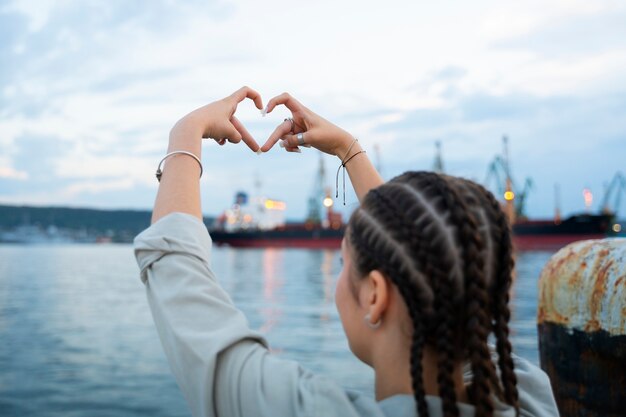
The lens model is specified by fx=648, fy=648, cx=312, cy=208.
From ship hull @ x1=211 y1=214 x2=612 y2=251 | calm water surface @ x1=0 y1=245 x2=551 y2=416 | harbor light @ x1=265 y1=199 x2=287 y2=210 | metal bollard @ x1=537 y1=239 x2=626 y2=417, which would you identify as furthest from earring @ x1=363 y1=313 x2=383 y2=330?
harbor light @ x1=265 y1=199 x2=287 y2=210

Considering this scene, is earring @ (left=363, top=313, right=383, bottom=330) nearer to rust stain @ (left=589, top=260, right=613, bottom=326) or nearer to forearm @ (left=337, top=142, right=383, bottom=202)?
forearm @ (left=337, top=142, right=383, bottom=202)

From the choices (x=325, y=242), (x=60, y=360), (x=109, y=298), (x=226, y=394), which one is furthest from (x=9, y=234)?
(x=226, y=394)

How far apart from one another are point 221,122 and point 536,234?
160 ft

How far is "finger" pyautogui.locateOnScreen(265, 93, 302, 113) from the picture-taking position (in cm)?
145

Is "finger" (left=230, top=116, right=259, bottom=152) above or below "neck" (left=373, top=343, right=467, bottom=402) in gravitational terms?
above

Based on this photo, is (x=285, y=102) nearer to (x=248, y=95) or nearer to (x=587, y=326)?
(x=248, y=95)

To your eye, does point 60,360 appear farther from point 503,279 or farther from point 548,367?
point 503,279

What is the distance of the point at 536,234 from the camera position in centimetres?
4722

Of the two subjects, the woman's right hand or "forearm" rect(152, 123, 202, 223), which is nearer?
A: "forearm" rect(152, 123, 202, 223)

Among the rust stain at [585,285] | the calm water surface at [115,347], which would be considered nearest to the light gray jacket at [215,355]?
the rust stain at [585,285]

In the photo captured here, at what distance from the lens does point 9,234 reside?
155625mm

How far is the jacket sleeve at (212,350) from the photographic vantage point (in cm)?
97

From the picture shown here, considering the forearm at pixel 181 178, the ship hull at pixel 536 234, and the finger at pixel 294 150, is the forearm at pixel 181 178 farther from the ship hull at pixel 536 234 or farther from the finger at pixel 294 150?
the ship hull at pixel 536 234

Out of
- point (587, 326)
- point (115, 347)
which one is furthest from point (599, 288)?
point (115, 347)
